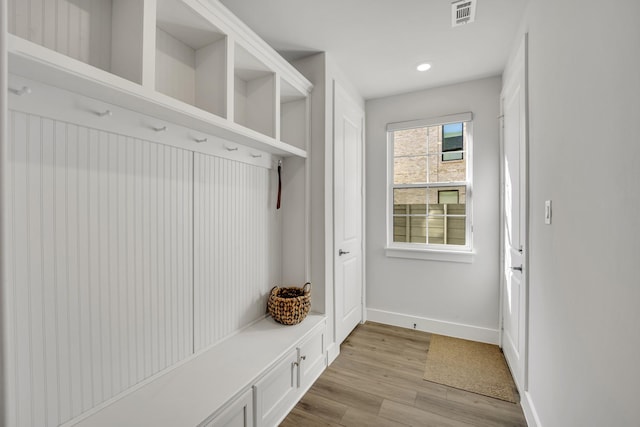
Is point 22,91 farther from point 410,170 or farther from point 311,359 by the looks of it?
point 410,170

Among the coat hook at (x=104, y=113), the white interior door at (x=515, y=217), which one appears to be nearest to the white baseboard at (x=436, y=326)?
the white interior door at (x=515, y=217)

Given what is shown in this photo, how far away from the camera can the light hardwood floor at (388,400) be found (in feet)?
5.81

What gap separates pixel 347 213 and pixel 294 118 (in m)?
1.01

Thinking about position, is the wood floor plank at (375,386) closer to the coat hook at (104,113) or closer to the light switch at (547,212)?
the light switch at (547,212)

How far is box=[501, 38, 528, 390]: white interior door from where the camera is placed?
6.09ft

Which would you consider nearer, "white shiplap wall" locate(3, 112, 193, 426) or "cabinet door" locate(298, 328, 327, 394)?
"white shiplap wall" locate(3, 112, 193, 426)

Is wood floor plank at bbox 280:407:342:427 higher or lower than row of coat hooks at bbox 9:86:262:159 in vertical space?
lower

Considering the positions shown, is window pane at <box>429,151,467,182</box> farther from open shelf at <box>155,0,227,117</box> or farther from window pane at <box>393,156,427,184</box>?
open shelf at <box>155,0,227,117</box>

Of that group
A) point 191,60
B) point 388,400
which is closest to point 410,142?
point 191,60

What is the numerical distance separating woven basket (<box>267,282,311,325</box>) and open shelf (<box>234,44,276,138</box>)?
1.17m

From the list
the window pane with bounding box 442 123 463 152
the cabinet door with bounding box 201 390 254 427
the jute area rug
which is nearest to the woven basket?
the cabinet door with bounding box 201 390 254 427

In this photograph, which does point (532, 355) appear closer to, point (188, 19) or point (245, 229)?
point (245, 229)

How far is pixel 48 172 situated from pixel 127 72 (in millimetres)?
484

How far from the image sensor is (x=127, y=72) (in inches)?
45.8
